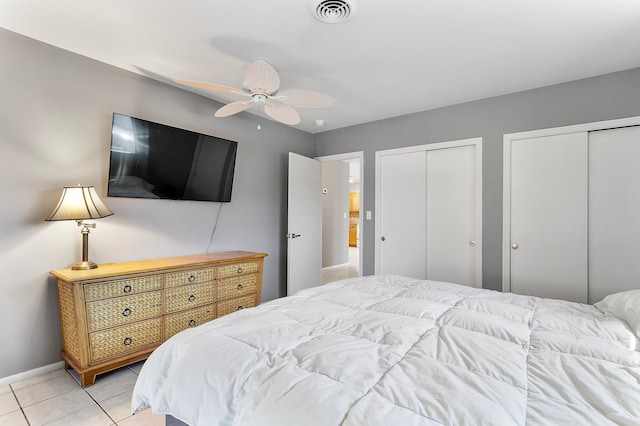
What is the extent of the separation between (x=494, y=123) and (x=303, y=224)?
245 cm

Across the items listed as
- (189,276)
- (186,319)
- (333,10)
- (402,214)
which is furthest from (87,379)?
(402,214)

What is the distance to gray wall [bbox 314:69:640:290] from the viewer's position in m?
2.71

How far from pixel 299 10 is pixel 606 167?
9.35ft

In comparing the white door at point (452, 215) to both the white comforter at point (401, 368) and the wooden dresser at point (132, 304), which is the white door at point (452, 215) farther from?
the wooden dresser at point (132, 304)

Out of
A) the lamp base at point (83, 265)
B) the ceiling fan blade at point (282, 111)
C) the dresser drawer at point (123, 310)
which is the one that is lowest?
the dresser drawer at point (123, 310)

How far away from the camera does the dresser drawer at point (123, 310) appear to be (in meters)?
2.17

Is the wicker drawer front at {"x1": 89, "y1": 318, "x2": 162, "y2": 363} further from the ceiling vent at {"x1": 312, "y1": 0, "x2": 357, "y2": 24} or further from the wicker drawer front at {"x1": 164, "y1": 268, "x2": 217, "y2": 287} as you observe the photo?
the ceiling vent at {"x1": 312, "y1": 0, "x2": 357, "y2": 24}

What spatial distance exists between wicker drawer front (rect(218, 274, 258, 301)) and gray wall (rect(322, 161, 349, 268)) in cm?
341

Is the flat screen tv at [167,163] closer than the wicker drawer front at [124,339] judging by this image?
No

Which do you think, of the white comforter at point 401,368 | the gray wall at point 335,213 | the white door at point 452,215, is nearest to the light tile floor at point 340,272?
the gray wall at point 335,213

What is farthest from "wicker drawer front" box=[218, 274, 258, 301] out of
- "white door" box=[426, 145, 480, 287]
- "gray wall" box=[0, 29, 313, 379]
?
"white door" box=[426, 145, 480, 287]

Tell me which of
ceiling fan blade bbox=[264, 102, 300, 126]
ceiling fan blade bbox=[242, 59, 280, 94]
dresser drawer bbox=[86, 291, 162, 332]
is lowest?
dresser drawer bbox=[86, 291, 162, 332]

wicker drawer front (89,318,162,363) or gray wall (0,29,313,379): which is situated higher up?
gray wall (0,29,313,379)

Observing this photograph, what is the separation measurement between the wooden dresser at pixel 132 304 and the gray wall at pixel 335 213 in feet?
12.4
